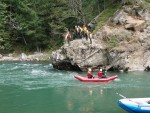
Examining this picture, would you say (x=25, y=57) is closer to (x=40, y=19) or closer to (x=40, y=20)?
(x=40, y=20)

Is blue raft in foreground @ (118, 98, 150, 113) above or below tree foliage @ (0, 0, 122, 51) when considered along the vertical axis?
below

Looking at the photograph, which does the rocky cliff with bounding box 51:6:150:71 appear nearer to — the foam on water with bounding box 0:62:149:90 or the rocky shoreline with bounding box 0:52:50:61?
the foam on water with bounding box 0:62:149:90

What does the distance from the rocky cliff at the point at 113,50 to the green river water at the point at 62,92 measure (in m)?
2.69

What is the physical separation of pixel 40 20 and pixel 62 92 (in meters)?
30.8

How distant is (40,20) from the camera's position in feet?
177

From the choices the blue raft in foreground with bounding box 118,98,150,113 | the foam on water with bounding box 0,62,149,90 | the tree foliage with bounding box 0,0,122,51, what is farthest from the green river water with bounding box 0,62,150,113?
the tree foliage with bounding box 0,0,122,51

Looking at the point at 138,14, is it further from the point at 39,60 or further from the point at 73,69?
the point at 39,60

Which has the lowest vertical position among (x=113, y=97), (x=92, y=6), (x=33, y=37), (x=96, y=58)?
(x=113, y=97)

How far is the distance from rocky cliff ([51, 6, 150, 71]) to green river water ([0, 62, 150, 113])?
269 cm

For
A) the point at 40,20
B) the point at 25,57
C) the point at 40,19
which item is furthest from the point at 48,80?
the point at 40,19

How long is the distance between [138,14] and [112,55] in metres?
6.97

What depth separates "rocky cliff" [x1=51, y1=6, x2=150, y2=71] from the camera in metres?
35.9

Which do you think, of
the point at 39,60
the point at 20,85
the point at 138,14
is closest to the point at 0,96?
the point at 20,85

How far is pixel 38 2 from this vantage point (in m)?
55.1
